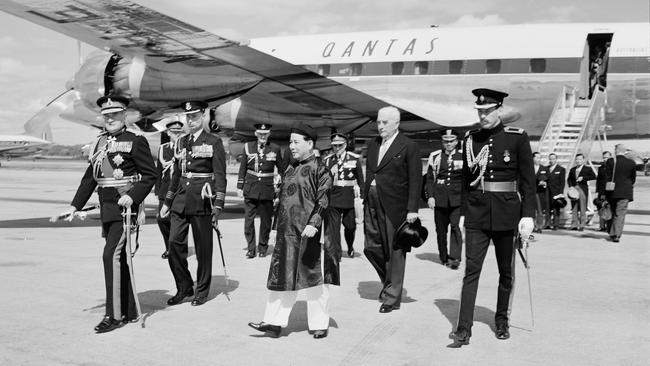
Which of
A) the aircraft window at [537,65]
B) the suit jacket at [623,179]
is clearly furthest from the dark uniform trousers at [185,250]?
the aircraft window at [537,65]

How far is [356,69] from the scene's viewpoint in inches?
730

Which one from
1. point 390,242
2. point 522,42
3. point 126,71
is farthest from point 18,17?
point 522,42

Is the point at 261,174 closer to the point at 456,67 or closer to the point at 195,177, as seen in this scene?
the point at 195,177

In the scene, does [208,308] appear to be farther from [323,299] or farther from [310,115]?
[310,115]

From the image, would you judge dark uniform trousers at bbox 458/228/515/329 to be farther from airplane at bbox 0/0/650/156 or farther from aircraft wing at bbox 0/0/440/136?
airplane at bbox 0/0/650/156

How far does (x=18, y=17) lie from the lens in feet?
33.8

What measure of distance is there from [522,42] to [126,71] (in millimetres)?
10015

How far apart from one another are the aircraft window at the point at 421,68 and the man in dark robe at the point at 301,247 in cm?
1239

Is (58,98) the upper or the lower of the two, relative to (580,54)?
lower

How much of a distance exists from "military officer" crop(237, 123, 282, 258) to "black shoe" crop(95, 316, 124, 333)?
3.99m

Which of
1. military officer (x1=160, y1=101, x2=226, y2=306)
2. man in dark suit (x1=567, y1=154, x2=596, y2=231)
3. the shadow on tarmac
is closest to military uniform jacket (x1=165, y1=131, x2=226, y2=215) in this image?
military officer (x1=160, y1=101, x2=226, y2=306)

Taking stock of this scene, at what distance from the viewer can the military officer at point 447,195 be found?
29.6 feet

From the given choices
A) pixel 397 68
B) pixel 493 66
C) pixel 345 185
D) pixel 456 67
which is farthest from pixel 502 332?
pixel 397 68

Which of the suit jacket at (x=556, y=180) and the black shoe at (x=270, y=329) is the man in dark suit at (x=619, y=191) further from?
the black shoe at (x=270, y=329)
